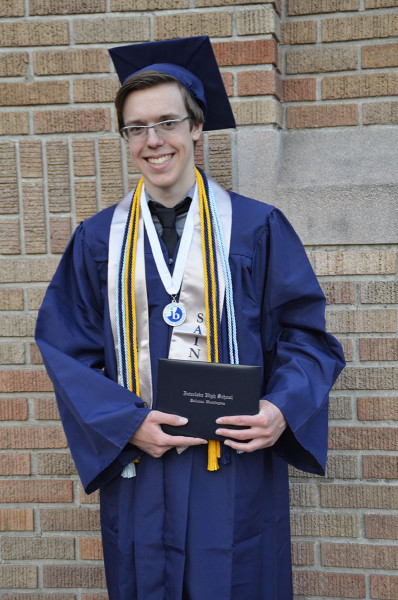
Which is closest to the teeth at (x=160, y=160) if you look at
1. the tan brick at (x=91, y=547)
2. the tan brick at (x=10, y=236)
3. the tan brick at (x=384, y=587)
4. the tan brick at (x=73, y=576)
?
the tan brick at (x=10, y=236)

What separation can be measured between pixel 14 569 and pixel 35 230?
5.21 feet

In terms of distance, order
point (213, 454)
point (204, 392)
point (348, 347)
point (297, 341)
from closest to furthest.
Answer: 1. point (204, 392)
2. point (213, 454)
3. point (297, 341)
4. point (348, 347)

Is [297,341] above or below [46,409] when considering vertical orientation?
above

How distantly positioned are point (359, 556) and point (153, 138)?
2052mm

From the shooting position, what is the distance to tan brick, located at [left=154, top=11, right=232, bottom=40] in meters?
2.77

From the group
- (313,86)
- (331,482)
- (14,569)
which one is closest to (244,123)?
(313,86)

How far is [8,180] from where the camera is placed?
2.90 m

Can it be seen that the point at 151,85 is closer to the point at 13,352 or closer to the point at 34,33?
the point at 34,33

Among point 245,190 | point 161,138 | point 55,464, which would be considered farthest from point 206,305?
point 55,464

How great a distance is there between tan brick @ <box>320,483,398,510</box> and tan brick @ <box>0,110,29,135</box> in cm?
208

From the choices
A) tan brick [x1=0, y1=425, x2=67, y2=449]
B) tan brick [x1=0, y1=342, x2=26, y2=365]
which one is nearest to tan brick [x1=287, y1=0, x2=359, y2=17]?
tan brick [x1=0, y1=342, x2=26, y2=365]

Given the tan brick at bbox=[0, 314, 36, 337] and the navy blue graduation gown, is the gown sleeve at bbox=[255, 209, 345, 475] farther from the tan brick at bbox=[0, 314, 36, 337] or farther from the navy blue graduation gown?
the tan brick at bbox=[0, 314, 36, 337]

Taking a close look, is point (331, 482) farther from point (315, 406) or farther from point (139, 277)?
point (139, 277)

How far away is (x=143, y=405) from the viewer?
216 cm
